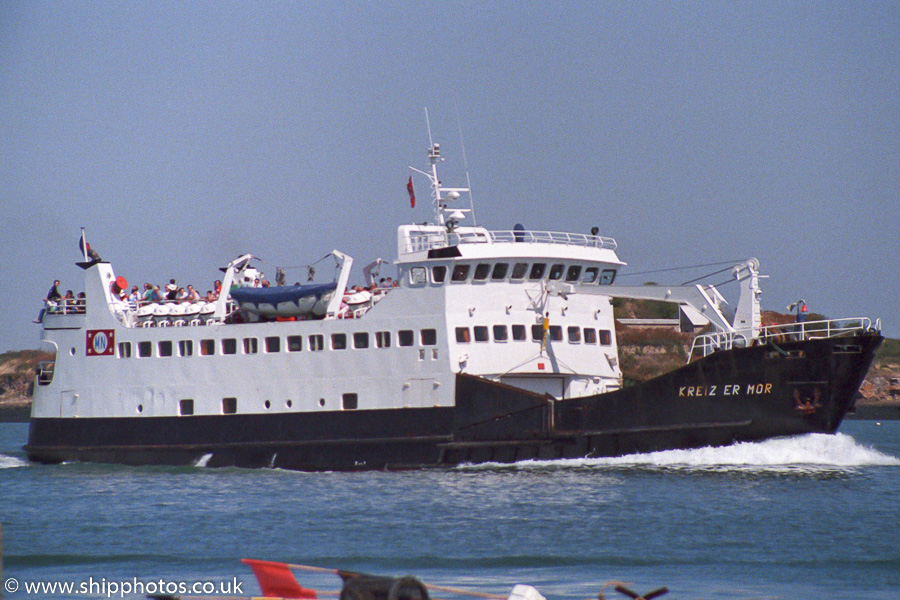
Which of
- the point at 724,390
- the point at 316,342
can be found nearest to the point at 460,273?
the point at 316,342

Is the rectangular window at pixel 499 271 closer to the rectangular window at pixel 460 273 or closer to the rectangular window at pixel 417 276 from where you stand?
the rectangular window at pixel 460 273

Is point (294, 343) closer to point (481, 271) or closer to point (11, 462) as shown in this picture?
point (481, 271)

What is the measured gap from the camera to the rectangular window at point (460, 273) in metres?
24.4

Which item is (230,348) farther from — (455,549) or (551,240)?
(455,549)

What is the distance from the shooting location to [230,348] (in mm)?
26375

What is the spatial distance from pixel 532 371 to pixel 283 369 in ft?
19.0

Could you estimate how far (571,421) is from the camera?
75.7ft

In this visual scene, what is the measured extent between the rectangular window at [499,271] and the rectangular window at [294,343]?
4737 mm

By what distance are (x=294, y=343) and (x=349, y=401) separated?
2.01 meters

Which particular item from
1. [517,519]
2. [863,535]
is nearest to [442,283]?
[517,519]

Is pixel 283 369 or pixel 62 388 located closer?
pixel 283 369

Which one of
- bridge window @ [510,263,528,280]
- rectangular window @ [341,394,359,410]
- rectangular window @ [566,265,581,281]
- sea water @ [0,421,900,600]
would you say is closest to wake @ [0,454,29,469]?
sea water @ [0,421,900,600]

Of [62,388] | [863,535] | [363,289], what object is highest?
[363,289]

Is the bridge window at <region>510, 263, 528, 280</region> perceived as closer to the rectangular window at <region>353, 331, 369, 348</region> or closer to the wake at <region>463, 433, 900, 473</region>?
the rectangular window at <region>353, 331, 369, 348</region>
